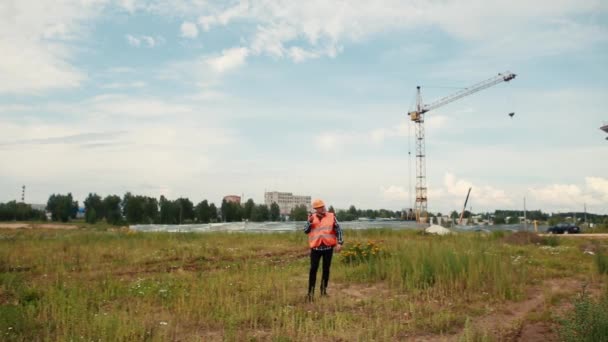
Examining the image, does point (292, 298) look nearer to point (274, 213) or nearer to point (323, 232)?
point (323, 232)

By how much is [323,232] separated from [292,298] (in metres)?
1.37

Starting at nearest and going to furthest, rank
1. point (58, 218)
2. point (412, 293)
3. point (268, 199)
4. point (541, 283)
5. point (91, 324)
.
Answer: point (91, 324) < point (412, 293) < point (541, 283) < point (58, 218) < point (268, 199)

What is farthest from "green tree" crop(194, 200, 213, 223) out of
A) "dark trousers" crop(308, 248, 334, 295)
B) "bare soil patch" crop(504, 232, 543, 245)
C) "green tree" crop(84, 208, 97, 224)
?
"dark trousers" crop(308, 248, 334, 295)

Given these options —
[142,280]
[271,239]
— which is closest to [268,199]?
[271,239]

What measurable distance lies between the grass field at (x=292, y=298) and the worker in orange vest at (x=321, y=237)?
1.82 ft

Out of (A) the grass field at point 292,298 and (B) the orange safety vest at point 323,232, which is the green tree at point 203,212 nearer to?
(A) the grass field at point 292,298

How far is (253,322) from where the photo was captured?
274 inches

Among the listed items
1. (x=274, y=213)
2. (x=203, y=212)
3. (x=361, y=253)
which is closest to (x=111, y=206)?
(x=203, y=212)

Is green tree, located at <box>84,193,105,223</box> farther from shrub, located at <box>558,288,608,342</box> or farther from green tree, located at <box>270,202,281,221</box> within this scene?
shrub, located at <box>558,288,608,342</box>

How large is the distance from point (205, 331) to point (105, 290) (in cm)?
375

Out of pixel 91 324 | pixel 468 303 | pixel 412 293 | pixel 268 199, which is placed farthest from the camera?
pixel 268 199

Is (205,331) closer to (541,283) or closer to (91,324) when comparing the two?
(91,324)

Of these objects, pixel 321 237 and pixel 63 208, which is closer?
pixel 321 237

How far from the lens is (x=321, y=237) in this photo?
29.9 ft
